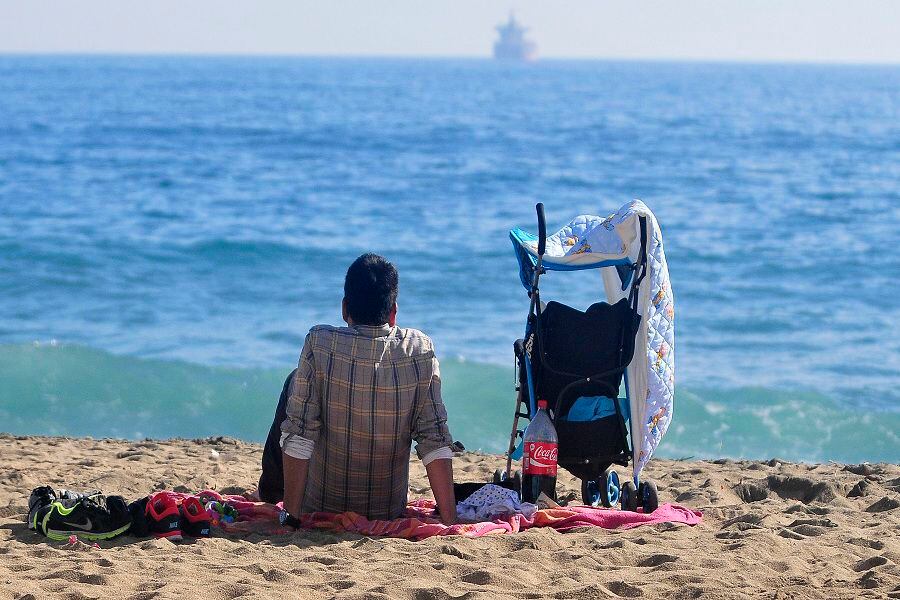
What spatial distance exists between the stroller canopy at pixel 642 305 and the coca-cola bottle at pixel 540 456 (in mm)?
464

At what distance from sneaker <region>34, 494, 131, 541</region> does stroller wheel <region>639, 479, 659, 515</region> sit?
2340 millimetres

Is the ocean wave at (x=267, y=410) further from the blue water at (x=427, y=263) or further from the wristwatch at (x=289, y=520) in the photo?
the wristwatch at (x=289, y=520)

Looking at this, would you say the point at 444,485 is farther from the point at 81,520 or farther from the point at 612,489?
the point at 81,520

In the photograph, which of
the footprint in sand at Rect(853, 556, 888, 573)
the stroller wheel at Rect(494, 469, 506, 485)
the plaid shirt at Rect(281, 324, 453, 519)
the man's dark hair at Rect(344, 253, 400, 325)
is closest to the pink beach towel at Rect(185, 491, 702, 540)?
the plaid shirt at Rect(281, 324, 453, 519)

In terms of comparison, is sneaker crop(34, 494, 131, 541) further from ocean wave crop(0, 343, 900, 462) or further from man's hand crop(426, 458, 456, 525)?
ocean wave crop(0, 343, 900, 462)

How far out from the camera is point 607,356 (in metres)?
5.17

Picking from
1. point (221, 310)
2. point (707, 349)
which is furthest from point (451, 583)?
point (221, 310)

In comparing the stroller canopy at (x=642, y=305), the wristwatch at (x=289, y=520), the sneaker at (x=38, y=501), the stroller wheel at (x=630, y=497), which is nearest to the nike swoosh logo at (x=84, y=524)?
the sneaker at (x=38, y=501)

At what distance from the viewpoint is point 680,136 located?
1428 inches

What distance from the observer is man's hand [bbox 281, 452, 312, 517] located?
14.8ft

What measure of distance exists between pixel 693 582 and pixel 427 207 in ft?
57.6

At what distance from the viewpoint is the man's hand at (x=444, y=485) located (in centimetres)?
458

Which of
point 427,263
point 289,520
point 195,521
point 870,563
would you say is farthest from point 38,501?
point 427,263

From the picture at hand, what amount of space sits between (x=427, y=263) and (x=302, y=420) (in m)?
11.5
